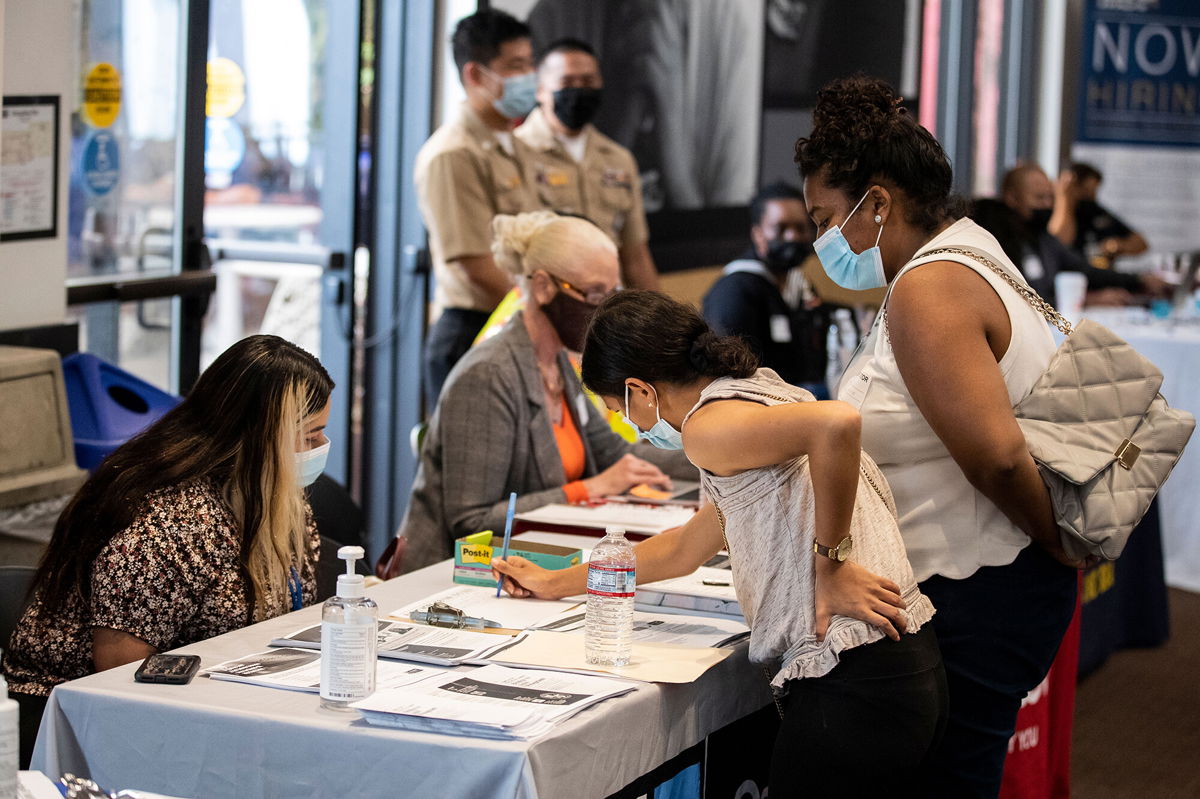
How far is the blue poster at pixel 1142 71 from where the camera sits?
918 centimetres

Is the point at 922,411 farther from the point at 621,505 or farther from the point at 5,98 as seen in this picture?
the point at 5,98

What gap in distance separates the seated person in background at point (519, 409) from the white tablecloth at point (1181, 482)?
3.46 metres

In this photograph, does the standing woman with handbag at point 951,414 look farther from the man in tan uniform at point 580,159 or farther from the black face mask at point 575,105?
the black face mask at point 575,105

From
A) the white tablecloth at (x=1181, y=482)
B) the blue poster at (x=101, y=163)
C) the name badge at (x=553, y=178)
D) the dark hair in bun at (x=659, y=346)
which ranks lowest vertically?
the white tablecloth at (x=1181, y=482)

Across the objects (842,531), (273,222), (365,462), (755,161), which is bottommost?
(365,462)

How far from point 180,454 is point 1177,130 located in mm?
8489

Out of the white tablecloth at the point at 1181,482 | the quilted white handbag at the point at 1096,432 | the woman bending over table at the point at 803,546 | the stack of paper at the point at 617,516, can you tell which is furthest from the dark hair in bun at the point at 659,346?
the white tablecloth at the point at 1181,482

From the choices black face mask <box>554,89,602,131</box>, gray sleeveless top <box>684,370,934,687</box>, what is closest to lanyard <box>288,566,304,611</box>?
gray sleeveless top <box>684,370,934,687</box>

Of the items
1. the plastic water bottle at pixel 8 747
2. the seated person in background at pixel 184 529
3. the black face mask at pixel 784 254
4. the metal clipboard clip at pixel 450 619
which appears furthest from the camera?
the black face mask at pixel 784 254

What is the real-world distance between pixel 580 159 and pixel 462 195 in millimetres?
695

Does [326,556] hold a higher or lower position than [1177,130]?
lower

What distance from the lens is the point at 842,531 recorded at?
74.8 inches

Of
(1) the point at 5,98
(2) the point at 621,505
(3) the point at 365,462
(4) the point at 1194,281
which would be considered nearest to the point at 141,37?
(1) the point at 5,98

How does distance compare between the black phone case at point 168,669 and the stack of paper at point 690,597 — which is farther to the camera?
the stack of paper at point 690,597
